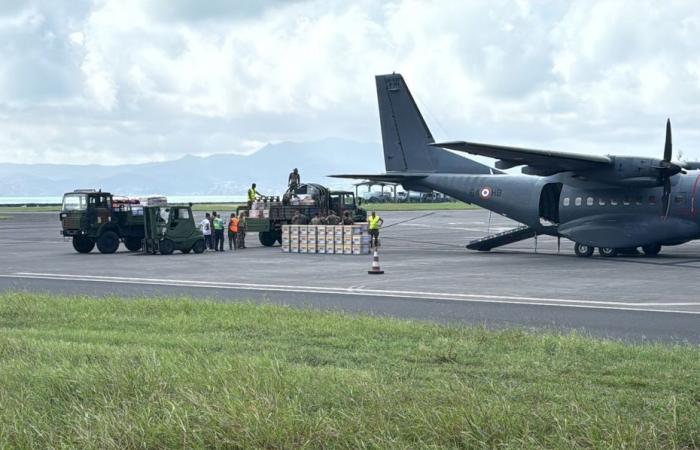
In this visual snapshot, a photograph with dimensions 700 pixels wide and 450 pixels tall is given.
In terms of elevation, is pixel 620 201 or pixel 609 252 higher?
pixel 620 201

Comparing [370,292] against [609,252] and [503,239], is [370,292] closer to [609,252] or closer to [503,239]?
[609,252]

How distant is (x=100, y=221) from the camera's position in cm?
3697

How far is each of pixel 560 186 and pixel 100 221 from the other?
19.3 m

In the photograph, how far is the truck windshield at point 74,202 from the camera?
3713 cm

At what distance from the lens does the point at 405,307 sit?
17953mm

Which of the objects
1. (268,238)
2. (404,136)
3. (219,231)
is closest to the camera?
(404,136)

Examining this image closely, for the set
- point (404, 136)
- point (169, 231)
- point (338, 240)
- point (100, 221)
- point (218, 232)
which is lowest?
point (338, 240)

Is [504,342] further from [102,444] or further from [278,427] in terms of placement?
[102,444]

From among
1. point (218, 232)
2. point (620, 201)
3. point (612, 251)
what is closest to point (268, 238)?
point (218, 232)

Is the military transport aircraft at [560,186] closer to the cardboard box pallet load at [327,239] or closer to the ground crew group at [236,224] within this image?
the cardboard box pallet load at [327,239]

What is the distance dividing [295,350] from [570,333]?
15.1ft

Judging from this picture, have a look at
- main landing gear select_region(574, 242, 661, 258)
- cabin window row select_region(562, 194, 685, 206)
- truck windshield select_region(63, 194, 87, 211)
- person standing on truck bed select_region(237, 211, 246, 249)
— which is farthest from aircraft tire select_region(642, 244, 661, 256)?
truck windshield select_region(63, 194, 87, 211)

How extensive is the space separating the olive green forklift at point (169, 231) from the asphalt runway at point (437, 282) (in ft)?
3.36

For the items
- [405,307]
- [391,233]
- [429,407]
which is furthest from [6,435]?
[391,233]
